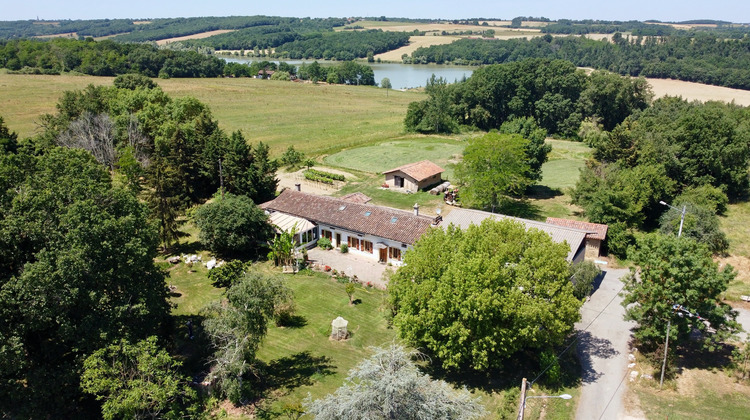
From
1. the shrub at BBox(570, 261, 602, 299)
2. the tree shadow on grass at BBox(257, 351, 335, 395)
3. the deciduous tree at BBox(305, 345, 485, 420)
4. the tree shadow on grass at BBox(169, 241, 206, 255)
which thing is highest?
the deciduous tree at BBox(305, 345, 485, 420)

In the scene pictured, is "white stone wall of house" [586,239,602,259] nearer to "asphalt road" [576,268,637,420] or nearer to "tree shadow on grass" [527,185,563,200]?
"asphalt road" [576,268,637,420]

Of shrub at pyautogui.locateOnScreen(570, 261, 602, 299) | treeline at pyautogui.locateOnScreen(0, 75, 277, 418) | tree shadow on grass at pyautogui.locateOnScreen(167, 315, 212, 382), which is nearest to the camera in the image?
treeline at pyautogui.locateOnScreen(0, 75, 277, 418)

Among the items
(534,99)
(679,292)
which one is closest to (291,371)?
(679,292)

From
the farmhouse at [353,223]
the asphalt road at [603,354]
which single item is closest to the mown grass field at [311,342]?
the asphalt road at [603,354]

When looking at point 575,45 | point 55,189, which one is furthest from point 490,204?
point 575,45

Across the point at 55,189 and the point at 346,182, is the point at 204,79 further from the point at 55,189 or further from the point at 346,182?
the point at 55,189

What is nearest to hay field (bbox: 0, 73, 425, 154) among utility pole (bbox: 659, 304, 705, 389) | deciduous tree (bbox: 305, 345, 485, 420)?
utility pole (bbox: 659, 304, 705, 389)
